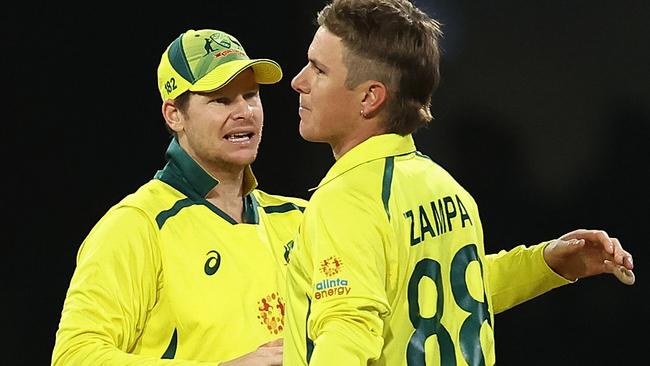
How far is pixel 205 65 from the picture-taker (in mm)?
2174

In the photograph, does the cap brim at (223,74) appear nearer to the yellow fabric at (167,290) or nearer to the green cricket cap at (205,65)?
the green cricket cap at (205,65)

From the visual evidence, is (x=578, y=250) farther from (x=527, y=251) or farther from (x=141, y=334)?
(x=141, y=334)

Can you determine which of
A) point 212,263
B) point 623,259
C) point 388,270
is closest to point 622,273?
point 623,259

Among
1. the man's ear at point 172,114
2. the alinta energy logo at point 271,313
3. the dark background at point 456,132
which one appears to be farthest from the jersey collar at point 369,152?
the dark background at point 456,132

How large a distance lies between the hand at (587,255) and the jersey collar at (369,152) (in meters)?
0.38

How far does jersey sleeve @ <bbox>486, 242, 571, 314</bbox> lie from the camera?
200 centimetres

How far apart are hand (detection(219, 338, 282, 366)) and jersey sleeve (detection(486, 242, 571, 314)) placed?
392mm

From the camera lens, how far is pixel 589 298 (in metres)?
3.54

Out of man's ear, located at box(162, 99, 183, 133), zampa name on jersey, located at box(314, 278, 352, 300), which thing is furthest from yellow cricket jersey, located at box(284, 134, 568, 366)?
man's ear, located at box(162, 99, 183, 133)

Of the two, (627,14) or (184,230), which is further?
(627,14)

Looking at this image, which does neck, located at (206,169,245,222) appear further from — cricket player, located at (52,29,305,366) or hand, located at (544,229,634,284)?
hand, located at (544,229,634,284)

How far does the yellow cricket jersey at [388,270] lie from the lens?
5.09 ft

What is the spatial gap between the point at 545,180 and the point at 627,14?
58cm

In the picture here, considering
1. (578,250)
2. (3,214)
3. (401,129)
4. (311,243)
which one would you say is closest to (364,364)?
(311,243)
